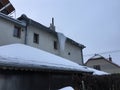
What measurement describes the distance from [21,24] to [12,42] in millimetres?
1720

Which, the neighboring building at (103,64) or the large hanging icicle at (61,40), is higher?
the large hanging icicle at (61,40)

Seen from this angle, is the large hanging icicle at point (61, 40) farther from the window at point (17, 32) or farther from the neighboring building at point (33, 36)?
the window at point (17, 32)

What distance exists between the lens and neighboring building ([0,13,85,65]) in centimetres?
1390

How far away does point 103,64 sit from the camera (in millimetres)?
37938

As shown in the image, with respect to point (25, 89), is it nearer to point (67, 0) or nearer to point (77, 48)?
point (67, 0)

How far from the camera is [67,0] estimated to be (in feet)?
65.8

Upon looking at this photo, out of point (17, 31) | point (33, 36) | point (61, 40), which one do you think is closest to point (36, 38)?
point (33, 36)

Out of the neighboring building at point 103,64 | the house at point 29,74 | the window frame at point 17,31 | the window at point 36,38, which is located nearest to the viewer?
the house at point 29,74

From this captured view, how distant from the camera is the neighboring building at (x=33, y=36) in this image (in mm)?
13898

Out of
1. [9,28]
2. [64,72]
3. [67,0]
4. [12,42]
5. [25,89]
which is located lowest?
[25,89]

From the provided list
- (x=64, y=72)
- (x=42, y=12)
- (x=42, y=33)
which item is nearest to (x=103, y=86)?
(x=64, y=72)

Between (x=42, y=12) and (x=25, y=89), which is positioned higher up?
(x=42, y=12)

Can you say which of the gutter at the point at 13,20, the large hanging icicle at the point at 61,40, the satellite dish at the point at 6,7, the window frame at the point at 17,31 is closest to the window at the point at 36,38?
the gutter at the point at 13,20

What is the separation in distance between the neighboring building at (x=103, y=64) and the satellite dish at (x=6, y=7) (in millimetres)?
24492
